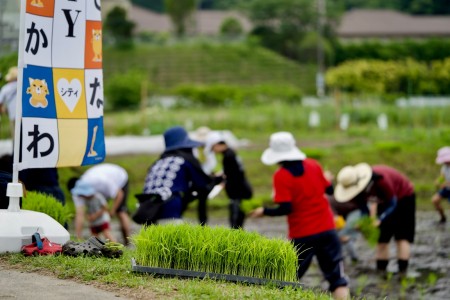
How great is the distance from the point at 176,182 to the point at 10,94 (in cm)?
332

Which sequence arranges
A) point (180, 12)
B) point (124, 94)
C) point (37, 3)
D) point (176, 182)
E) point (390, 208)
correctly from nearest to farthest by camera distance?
point (37, 3), point (176, 182), point (390, 208), point (124, 94), point (180, 12)

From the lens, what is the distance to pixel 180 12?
79312mm

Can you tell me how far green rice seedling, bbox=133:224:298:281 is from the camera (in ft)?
24.0

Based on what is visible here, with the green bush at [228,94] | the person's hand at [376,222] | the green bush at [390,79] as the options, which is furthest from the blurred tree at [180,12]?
the person's hand at [376,222]

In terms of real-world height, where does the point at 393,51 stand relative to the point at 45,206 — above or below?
above

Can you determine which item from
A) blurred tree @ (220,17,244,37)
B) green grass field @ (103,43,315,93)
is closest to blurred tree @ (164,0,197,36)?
blurred tree @ (220,17,244,37)

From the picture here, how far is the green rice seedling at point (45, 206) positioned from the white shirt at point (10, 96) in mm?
3010

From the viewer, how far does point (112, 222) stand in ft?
61.3

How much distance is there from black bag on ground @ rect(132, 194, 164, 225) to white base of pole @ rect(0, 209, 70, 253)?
171 cm

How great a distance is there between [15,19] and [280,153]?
4.22 m

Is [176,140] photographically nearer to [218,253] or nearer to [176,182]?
[176,182]

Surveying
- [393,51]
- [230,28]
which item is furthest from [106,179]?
[230,28]

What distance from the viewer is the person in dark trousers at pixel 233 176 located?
14.7 metres

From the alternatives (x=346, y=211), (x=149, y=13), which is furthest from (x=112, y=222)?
(x=149, y=13)
